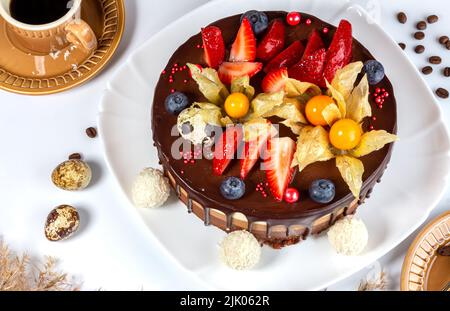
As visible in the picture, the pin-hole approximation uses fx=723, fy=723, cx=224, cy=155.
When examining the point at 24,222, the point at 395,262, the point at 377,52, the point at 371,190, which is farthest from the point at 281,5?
the point at 24,222

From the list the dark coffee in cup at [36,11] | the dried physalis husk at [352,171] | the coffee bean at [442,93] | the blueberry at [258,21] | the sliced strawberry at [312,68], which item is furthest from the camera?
the coffee bean at [442,93]

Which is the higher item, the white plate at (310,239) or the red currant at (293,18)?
the red currant at (293,18)

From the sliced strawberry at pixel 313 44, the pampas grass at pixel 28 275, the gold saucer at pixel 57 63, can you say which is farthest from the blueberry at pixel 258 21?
the pampas grass at pixel 28 275

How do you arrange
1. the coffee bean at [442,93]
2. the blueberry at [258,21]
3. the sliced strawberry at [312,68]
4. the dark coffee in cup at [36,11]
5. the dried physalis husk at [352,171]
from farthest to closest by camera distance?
Answer: the coffee bean at [442,93], the dark coffee in cup at [36,11], the blueberry at [258,21], the sliced strawberry at [312,68], the dried physalis husk at [352,171]

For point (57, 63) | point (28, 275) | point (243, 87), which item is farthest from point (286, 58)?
point (28, 275)

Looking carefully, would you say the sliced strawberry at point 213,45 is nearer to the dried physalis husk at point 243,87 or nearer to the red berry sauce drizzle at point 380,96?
the dried physalis husk at point 243,87
